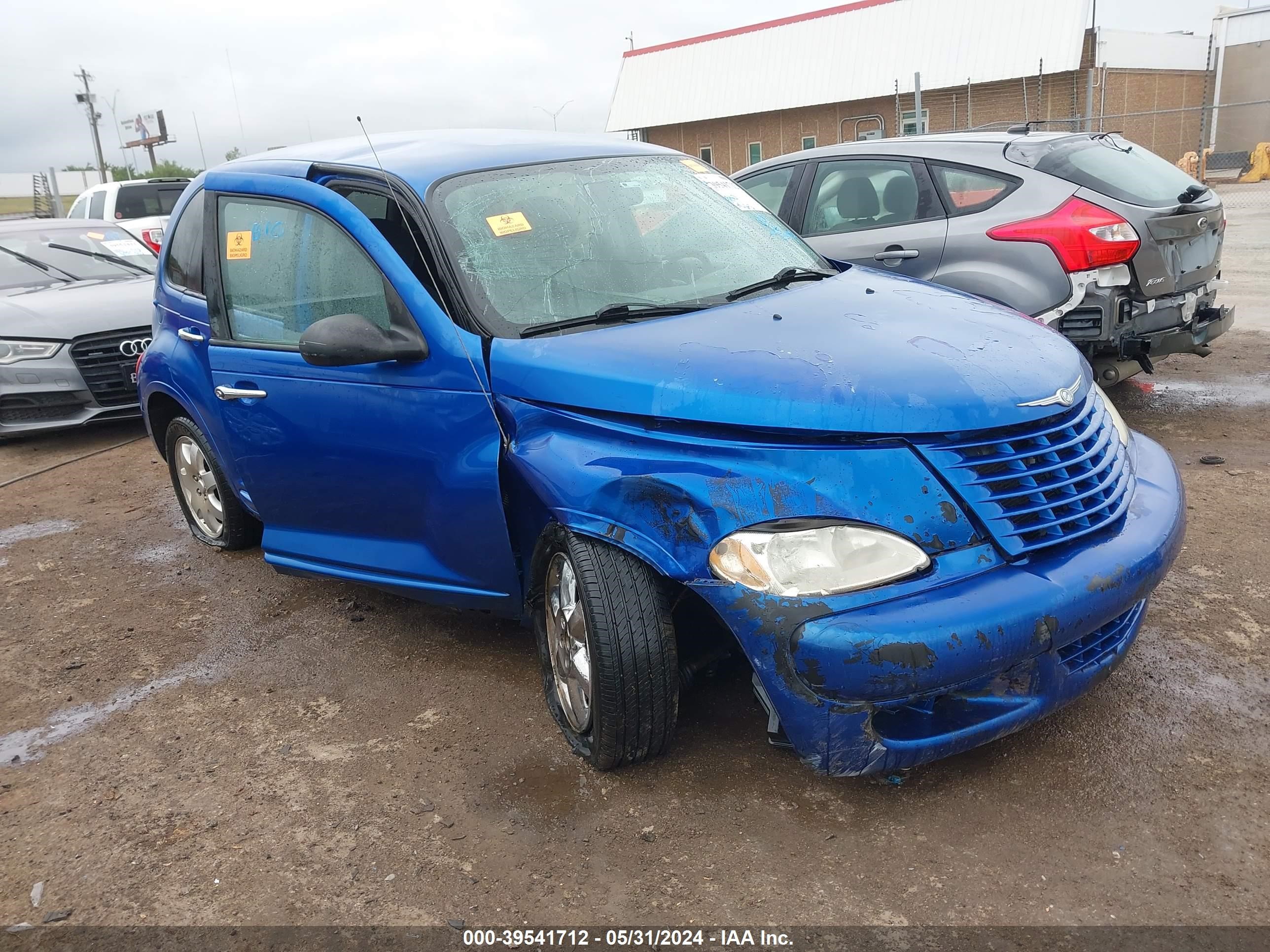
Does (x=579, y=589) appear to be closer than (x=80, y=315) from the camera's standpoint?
Yes

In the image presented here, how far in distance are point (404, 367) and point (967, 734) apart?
1.93m

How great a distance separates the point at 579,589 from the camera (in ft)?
9.07

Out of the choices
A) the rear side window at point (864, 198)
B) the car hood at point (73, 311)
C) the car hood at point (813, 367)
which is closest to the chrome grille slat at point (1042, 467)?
the car hood at point (813, 367)

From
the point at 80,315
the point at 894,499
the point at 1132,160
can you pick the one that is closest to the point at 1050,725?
the point at 894,499

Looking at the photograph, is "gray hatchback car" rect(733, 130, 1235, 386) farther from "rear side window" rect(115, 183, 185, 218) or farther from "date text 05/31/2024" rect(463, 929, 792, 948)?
"rear side window" rect(115, 183, 185, 218)

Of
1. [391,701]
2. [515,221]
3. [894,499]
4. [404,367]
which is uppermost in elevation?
[515,221]

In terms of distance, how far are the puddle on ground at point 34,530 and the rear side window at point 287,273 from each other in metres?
2.52

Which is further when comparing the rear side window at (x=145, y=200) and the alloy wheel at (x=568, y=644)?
the rear side window at (x=145, y=200)

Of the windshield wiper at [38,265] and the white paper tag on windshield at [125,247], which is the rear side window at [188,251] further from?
the white paper tag on windshield at [125,247]

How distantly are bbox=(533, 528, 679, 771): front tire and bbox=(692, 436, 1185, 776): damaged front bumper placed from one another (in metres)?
0.21

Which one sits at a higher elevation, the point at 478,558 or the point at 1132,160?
the point at 1132,160

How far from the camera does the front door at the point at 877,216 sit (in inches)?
236

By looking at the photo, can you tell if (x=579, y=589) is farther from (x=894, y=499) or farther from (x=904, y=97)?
(x=904, y=97)

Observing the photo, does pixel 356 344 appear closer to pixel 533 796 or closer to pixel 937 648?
pixel 533 796
